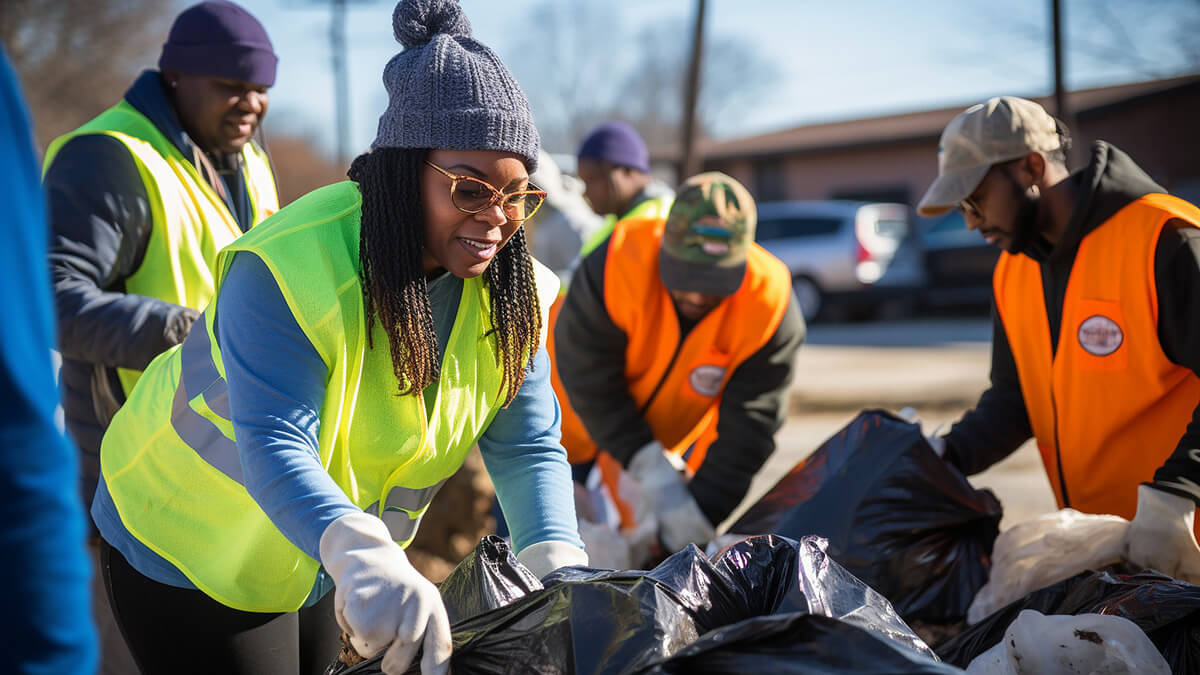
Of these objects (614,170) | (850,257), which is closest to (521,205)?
(614,170)

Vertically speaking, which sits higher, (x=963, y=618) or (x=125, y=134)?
(x=125, y=134)

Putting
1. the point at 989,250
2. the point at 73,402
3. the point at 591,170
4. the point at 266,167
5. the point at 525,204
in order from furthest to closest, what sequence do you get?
1. the point at 989,250
2. the point at 591,170
3. the point at 266,167
4. the point at 73,402
5. the point at 525,204

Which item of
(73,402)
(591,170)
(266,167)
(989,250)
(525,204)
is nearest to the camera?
(525,204)

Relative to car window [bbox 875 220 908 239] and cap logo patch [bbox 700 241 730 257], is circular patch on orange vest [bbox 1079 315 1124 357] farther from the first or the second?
car window [bbox 875 220 908 239]

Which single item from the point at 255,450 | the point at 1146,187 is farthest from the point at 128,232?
the point at 1146,187

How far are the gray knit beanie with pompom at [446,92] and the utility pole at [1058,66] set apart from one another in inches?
465

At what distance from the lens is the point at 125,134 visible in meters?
2.48

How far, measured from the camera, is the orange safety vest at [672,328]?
3.22m

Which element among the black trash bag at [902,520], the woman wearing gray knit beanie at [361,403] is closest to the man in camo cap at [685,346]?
the black trash bag at [902,520]

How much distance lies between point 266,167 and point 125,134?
1.64 feet

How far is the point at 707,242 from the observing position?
312 centimetres

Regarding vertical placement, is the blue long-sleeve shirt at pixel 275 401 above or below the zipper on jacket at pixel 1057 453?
above

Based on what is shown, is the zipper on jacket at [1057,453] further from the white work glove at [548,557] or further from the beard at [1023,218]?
the white work glove at [548,557]

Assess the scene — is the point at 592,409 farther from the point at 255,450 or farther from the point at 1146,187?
the point at 255,450
